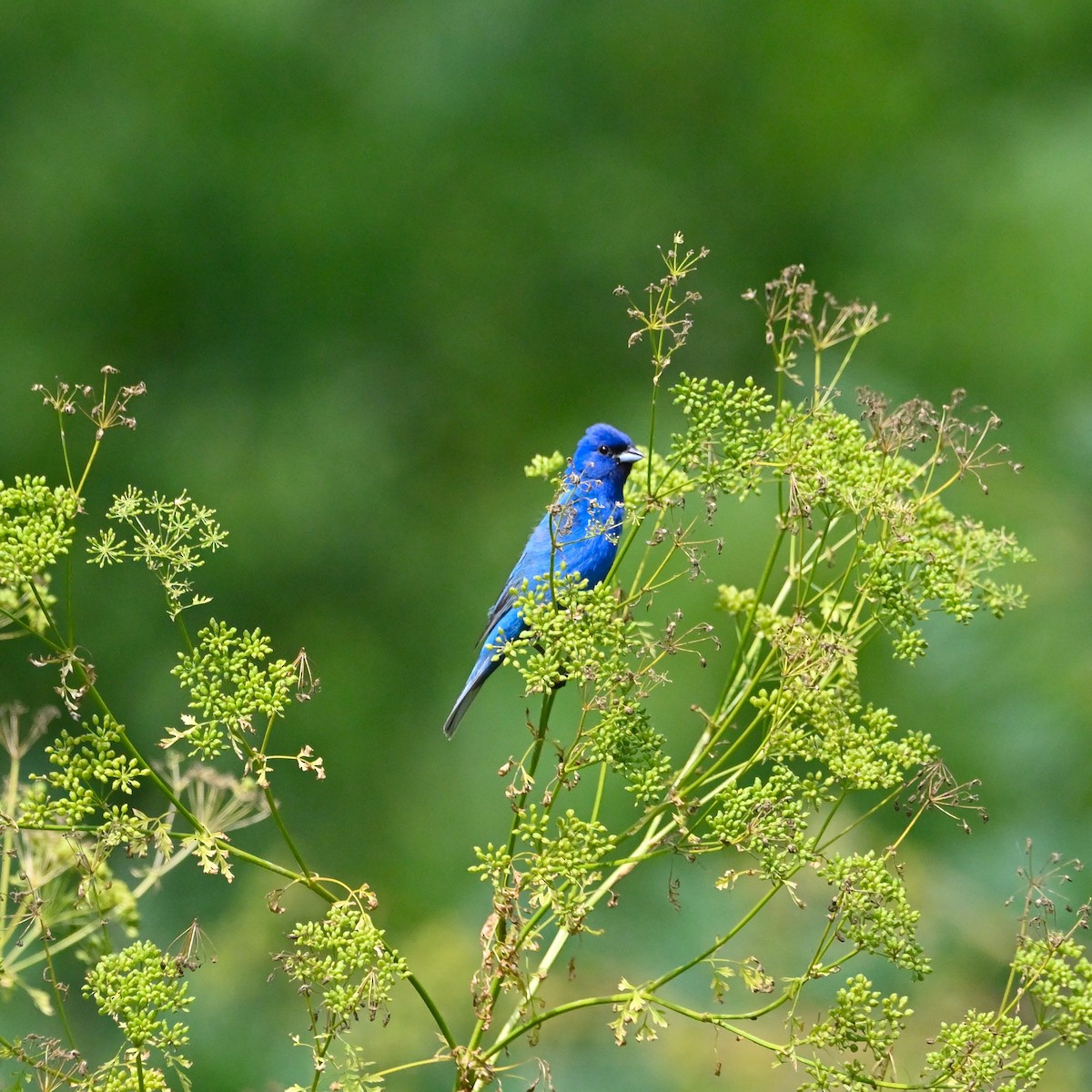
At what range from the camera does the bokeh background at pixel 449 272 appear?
7.29 metres

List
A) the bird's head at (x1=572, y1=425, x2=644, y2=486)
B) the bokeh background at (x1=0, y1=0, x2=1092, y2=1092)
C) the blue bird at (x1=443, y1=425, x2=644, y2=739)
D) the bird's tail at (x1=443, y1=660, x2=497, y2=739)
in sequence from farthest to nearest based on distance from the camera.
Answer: the bokeh background at (x1=0, y1=0, x2=1092, y2=1092) < the bird's head at (x1=572, y1=425, x2=644, y2=486) < the bird's tail at (x1=443, y1=660, x2=497, y2=739) < the blue bird at (x1=443, y1=425, x2=644, y2=739)

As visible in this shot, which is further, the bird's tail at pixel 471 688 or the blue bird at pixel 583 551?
the bird's tail at pixel 471 688

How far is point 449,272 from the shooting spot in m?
9.11

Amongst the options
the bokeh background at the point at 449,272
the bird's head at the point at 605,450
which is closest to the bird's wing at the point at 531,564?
the bird's head at the point at 605,450

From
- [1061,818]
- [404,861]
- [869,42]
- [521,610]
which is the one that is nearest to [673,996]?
[1061,818]

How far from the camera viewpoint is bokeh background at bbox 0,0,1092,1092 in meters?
7.29

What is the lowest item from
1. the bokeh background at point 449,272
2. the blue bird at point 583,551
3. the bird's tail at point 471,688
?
the bird's tail at point 471,688

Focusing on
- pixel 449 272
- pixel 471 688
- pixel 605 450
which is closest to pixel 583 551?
pixel 605 450

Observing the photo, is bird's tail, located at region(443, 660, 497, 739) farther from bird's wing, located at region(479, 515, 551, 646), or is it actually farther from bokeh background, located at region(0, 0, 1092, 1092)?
bokeh background, located at region(0, 0, 1092, 1092)

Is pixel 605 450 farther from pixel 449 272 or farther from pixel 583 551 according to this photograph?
pixel 449 272

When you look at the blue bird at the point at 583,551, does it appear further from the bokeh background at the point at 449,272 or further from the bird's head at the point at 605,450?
the bokeh background at the point at 449,272

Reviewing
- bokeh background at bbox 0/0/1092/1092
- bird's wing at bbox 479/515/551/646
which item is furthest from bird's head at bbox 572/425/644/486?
bokeh background at bbox 0/0/1092/1092

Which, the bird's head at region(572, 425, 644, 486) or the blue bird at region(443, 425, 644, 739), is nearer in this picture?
the blue bird at region(443, 425, 644, 739)

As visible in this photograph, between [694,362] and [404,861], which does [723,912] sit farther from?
[694,362]
